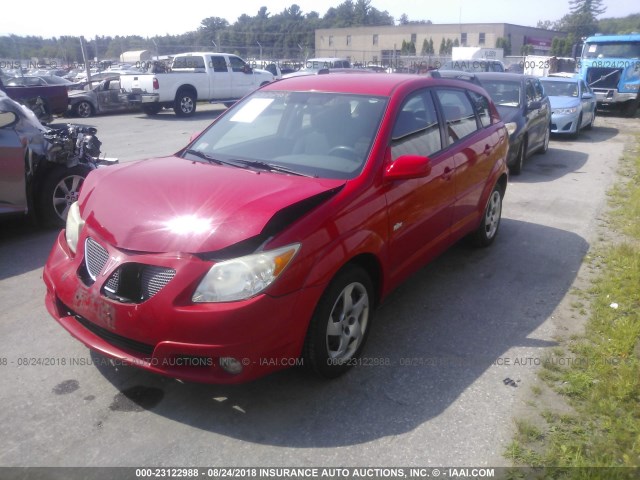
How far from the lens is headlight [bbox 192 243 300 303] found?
2.79 metres

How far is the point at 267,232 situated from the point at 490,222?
3610 millimetres

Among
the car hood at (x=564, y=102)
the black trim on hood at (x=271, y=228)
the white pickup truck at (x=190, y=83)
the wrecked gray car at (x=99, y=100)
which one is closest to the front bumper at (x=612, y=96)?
the car hood at (x=564, y=102)

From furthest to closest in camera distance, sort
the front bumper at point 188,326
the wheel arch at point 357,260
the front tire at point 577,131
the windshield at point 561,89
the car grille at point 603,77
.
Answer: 1. the car grille at point 603,77
2. the windshield at point 561,89
3. the front tire at point 577,131
4. the wheel arch at point 357,260
5. the front bumper at point 188,326

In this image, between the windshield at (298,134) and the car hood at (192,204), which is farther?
the windshield at (298,134)

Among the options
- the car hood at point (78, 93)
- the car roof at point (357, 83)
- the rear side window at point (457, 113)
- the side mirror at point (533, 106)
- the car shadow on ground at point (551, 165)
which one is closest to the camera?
the car roof at point (357, 83)

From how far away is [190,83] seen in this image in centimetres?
1919

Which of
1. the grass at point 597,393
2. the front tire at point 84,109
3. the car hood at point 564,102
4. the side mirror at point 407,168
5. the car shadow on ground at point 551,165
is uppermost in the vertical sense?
the side mirror at point 407,168

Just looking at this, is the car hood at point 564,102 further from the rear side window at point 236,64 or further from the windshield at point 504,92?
the rear side window at point 236,64

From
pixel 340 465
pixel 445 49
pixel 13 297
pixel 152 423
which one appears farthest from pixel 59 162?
pixel 445 49

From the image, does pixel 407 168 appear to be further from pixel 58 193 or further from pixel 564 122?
pixel 564 122

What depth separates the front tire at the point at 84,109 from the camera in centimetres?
1847

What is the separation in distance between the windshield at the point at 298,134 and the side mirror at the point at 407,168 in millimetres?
199

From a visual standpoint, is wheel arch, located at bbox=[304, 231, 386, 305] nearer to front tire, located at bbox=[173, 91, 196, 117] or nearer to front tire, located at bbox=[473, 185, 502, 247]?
front tire, located at bbox=[473, 185, 502, 247]

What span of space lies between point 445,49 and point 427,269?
7468 centimetres
